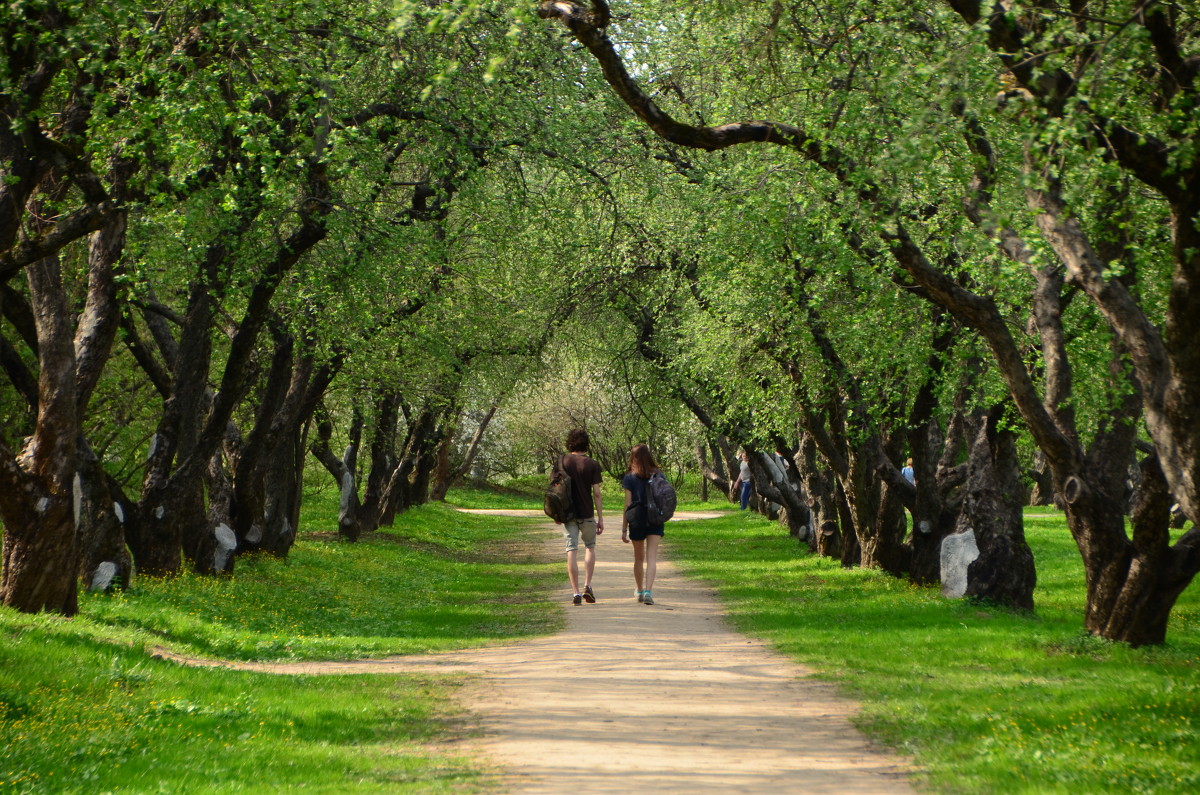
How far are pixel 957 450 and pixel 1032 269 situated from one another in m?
7.39

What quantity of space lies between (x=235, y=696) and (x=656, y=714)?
2.97 meters

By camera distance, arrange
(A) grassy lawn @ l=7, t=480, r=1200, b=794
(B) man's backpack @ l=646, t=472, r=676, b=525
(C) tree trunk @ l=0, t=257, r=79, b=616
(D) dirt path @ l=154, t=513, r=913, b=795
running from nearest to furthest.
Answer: (D) dirt path @ l=154, t=513, r=913, b=795 → (A) grassy lawn @ l=7, t=480, r=1200, b=794 → (C) tree trunk @ l=0, t=257, r=79, b=616 → (B) man's backpack @ l=646, t=472, r=676, b=525

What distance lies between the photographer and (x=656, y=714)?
8.26 meters

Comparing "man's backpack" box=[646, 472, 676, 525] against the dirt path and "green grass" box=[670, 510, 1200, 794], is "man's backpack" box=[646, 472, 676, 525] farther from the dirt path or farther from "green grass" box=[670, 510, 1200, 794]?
the dirt path

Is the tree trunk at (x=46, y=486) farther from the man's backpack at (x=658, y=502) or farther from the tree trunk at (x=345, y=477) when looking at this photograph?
the tree trunk at (x=345, y=477)

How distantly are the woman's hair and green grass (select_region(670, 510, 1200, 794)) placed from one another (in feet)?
6.55

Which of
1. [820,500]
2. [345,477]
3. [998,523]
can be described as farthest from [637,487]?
[345,477]

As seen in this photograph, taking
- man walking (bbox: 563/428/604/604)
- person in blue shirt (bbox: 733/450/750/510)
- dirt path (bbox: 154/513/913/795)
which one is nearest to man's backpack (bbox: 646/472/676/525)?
man walking (bbox: 563/428/604/604)

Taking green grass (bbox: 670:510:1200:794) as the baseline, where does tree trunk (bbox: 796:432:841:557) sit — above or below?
above

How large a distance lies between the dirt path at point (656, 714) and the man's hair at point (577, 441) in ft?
7.54

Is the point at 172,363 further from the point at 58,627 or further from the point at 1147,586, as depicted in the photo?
the point at 1147,586

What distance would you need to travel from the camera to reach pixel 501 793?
615 centimetres

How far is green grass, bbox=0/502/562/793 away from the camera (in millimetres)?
6555

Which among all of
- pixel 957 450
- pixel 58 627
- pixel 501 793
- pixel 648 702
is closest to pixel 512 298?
pixel 957 450
